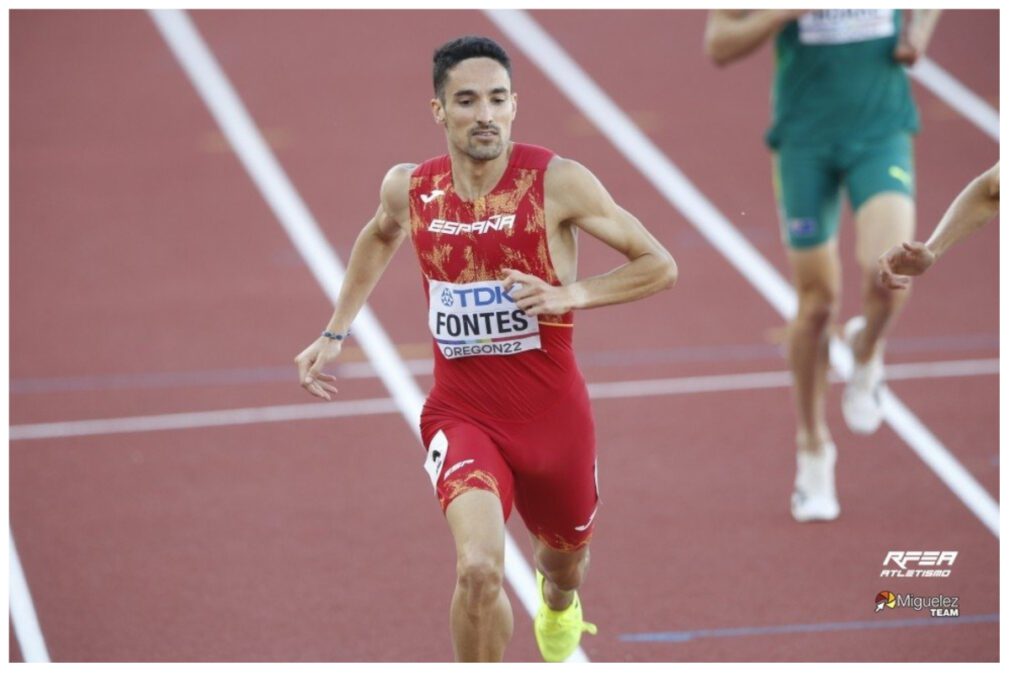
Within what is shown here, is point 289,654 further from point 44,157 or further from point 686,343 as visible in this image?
point 44,157

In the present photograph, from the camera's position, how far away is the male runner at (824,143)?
6984 mm

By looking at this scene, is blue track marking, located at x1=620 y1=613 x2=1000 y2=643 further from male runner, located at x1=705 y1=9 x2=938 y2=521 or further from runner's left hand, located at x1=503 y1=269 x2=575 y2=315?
runner's left hand, located at x1=503 y1=269 x2=575 y2=315

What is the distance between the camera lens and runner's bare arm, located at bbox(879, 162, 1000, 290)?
5.07 m

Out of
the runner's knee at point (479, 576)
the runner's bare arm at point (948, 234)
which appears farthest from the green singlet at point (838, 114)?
the runner's knee at point (479, 576)

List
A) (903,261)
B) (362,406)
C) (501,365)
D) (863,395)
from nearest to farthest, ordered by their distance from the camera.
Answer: (501,365) → (903,261) → (863,395) → (362,406)

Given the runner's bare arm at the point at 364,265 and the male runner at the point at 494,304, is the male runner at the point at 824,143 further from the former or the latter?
the runner's bare arm at the point at 364,265

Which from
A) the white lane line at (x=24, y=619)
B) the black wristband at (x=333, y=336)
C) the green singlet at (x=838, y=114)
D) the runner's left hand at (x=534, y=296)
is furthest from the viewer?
the green singlet at (x=838, y=114)

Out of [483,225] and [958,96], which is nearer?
[483,225]

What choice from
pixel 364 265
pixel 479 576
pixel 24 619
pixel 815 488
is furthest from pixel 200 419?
pixel 479 576

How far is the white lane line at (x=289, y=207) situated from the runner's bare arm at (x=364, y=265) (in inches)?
58.3

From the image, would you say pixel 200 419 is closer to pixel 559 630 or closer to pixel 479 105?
pixel 559 630

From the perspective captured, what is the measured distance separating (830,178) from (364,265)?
2668 millimetres

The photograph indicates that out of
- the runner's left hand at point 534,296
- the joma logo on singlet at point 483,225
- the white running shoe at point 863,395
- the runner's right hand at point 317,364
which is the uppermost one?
the joma logo on singlet at point 483,225

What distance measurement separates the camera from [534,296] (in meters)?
4.53
